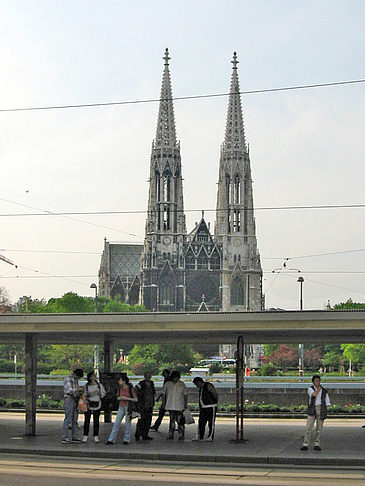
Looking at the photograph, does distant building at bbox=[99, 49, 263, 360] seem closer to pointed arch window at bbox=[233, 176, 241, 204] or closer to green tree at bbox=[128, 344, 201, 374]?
pointed arch window at bbox=[233, 176, 241, 204]

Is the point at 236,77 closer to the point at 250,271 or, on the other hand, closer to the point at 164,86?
the point at 164,86

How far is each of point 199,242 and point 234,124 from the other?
68.7ft

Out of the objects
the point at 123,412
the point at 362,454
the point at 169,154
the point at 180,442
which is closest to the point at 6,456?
the point at 123,412

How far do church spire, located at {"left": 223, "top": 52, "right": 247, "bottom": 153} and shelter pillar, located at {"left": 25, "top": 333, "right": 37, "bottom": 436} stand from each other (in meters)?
133

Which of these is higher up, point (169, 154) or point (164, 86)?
point (164, 86)

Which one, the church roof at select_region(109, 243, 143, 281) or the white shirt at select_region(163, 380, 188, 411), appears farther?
the church roof at select_region(109, 243, 143, 281)

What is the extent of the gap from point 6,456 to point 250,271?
138923mm

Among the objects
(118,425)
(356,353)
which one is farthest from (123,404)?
(356,353)

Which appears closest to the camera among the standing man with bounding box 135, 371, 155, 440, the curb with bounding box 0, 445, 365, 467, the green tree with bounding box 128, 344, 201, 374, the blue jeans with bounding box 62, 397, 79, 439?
the curb with bounding box 0, 445, 365, 467

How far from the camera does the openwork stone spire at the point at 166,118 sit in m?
151

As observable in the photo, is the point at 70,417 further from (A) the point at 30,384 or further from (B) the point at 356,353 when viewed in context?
(B) the point at 356,353

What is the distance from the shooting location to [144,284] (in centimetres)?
15425

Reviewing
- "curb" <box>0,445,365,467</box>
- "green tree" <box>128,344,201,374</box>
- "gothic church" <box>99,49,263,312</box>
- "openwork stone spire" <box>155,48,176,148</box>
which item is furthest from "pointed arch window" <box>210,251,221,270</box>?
"curb" <box>0,445,365,467</box>

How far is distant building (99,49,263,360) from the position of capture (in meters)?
151
